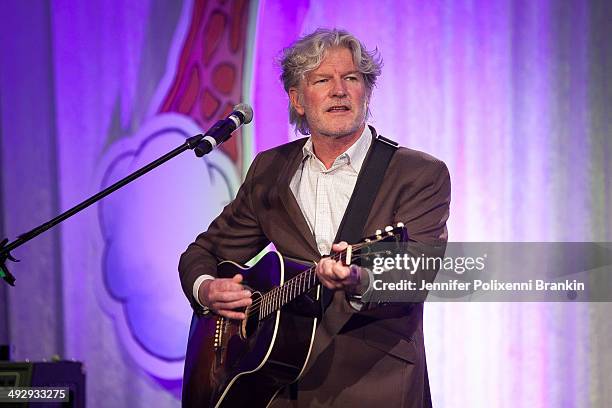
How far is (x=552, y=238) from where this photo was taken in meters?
4.21

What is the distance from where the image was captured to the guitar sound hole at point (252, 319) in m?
2.90

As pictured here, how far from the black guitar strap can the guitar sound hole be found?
27 centimetres

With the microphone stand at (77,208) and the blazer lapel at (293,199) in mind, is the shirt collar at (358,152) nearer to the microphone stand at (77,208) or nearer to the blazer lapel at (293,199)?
the blazer lapel at (293,199)

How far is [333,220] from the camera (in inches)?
118

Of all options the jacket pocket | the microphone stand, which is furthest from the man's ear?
the jacket pocket

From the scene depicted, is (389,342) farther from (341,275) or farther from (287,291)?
(341,275)

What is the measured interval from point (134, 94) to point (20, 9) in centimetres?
89

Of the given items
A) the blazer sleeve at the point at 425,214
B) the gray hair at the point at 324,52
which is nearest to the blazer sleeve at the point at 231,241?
A: the gray hair at the point at 324,52

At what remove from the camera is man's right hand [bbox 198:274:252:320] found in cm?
290

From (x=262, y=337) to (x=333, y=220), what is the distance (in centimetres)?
51

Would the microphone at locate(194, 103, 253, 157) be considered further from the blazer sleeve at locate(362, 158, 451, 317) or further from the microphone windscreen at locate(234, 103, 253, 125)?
the blazer sleeve at locate(362, 158, 451, 317)

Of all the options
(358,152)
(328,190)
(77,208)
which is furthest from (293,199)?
(77,208)

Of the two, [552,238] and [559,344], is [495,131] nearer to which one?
[552,238]

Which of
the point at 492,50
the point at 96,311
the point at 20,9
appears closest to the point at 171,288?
the point at 96,311
